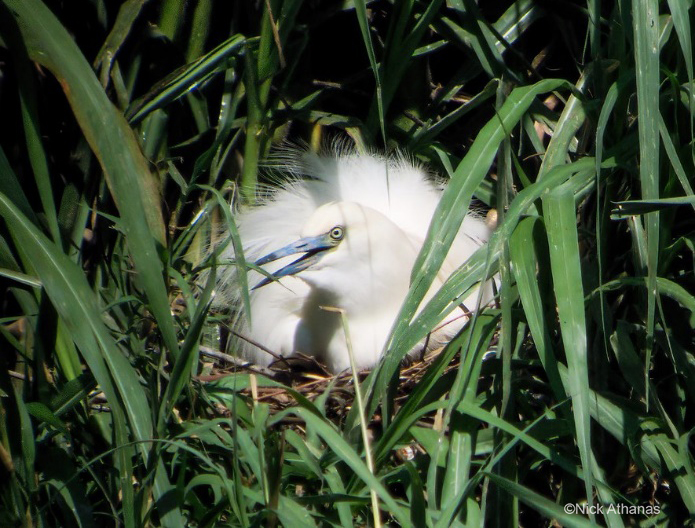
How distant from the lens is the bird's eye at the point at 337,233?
7.86 ft

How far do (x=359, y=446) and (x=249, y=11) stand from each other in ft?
4.92

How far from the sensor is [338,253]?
246cm

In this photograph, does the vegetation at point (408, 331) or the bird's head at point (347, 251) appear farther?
the bird's head at point (347, 251)

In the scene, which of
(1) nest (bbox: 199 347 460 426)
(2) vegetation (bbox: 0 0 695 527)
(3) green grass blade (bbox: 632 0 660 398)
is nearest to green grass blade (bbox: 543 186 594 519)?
(2) vegetation (bbox: 0 0 695 527)

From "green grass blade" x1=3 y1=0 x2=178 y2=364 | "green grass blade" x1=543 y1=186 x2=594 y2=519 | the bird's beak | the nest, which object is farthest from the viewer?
the bird's beak

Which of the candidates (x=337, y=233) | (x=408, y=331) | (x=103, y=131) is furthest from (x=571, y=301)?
(x=337, y=233)

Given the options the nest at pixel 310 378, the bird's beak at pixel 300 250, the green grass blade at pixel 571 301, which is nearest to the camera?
the green grass blade at pixel 571 301

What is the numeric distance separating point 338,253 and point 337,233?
77 millimetres

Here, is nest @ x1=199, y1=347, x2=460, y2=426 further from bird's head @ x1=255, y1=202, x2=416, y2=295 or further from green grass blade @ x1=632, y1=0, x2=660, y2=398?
green grass blade @ x1=632, y1=0, x2=660, y2=398

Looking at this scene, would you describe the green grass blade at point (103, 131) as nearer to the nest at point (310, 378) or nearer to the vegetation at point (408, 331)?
the vegetation at point (408, 331)

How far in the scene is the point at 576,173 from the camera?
5.22 feet

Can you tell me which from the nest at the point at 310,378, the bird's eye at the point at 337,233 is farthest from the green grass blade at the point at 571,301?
the bird's eye at the point at 337,233

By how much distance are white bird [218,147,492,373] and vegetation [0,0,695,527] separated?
330mm

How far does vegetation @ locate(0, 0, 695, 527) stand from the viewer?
1.39m
